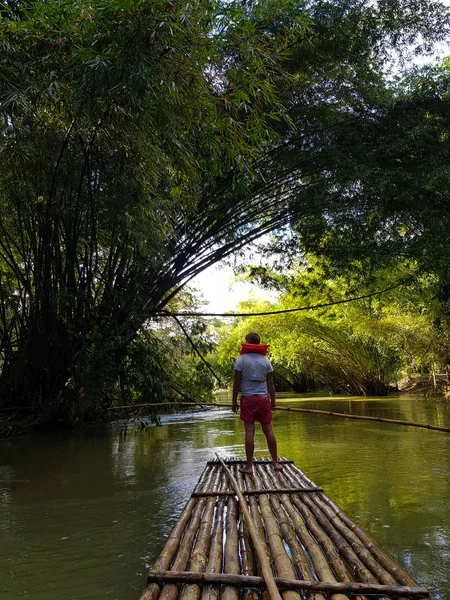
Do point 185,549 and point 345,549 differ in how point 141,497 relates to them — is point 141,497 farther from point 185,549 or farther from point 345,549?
point 345,549

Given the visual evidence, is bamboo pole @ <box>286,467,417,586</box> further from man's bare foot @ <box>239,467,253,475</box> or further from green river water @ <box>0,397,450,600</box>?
man's bare foot @ <box>239,467,253,475</box>

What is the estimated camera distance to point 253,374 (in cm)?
446

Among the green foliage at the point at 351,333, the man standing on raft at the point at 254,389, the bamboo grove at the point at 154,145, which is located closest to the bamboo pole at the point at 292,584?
the man standing on raft at the point at 254,389

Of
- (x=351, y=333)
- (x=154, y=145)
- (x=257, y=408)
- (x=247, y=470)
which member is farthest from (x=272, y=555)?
(x=351, y=333)

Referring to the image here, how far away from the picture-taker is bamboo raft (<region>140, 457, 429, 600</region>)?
2.02m

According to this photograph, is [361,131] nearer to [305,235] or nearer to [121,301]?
[305,235]

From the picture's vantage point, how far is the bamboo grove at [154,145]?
11.2ft

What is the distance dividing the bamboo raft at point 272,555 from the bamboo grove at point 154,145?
275 centimetres

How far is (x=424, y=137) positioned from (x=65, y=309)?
6158mm

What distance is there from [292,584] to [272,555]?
37 cm

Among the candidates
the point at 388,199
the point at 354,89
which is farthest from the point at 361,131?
the point at 388,199

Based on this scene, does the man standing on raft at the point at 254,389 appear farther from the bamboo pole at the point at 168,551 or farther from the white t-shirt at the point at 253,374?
the bamboo pole at the point at 168,551

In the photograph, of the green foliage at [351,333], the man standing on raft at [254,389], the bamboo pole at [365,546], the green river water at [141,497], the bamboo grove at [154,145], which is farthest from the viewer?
the green foliage at [351,333]

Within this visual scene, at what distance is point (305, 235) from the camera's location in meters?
9.60
